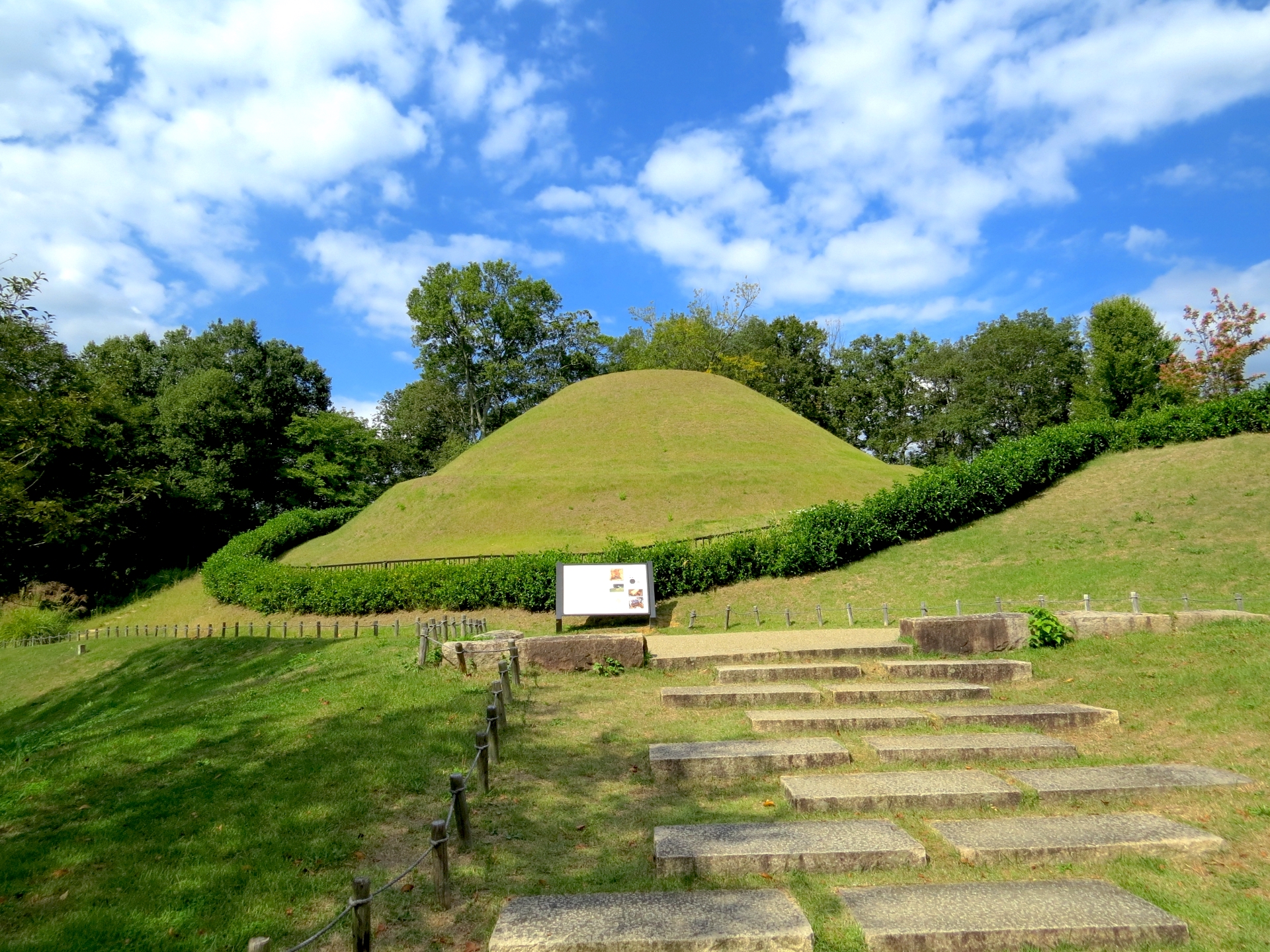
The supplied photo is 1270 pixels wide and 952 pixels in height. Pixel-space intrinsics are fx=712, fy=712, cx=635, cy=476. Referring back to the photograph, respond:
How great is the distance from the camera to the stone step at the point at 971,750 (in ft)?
22.0

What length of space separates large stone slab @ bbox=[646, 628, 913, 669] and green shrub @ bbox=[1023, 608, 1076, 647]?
1824mm

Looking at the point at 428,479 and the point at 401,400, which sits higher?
the point at 401,400

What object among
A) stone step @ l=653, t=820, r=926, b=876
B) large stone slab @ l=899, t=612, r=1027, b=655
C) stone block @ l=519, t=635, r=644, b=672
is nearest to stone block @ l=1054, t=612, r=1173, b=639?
large stone slab @ l=899, t=612, r=1027, b=655

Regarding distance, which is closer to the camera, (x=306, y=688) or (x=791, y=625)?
(x=306, y=688)

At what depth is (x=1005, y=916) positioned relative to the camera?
156 inches

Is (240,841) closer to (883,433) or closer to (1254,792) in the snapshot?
(1254,792)

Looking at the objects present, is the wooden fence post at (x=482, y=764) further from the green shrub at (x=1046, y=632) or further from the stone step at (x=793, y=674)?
the green shrub at (x=1046, y=632)

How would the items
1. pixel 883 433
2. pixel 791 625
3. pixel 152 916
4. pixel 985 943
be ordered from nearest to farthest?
pixel 985 943 < pixel 152 916 < pixel 791 625 < pixel 883 433

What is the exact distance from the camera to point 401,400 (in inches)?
2628

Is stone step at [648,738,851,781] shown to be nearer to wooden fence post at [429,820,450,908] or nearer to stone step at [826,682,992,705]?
stone step at [826,682,992,705]

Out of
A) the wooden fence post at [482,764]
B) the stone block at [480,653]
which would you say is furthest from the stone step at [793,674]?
the wooden fence post at [482,764]

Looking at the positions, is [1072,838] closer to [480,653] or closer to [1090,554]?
[480,653]

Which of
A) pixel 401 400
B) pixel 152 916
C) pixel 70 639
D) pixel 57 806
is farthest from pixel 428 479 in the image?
pixel 152 916

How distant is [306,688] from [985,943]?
983cm
